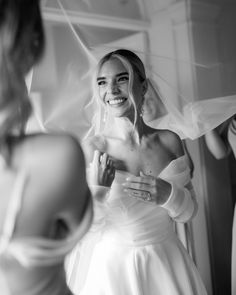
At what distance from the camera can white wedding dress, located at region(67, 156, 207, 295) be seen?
→ 3.02ft

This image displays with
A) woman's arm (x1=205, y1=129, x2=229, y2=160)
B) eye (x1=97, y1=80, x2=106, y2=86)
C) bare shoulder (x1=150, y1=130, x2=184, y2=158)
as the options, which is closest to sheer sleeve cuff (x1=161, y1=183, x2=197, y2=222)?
bare shoulder (x1=150, y1=130, x2=184, y2=158)

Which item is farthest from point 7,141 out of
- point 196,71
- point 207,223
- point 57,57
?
point 207,223

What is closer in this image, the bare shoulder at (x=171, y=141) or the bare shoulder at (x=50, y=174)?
the bare shoulder at (x=50, y=174)

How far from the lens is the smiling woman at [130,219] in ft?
3.02

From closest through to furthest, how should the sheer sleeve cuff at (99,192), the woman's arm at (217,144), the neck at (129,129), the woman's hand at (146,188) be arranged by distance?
the sheer sleeve cuff at (99,192) < the woman's hand at (146,188) < the neck at (129,129) < the woman's arm at (217,144)

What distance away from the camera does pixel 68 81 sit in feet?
3.07

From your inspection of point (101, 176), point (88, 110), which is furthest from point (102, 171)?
point (88, 110)

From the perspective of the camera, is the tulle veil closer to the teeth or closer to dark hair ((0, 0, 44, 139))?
the teeth

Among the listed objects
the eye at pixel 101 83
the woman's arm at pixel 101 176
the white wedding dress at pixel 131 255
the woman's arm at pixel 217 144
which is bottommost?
the white wedding dress at pixel 131 255

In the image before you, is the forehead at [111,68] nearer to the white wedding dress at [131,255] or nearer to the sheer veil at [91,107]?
the sheer veil at [91,107]

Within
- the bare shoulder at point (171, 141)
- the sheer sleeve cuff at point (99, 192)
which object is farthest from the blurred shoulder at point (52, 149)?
the bare shoulder at point (171, 141)

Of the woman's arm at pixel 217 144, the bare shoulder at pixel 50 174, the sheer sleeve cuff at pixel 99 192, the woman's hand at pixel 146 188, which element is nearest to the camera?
the bare shoulder at pixel 50 174

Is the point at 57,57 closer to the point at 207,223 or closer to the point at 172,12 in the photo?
the point at 172,12

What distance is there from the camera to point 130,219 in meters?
0.94
